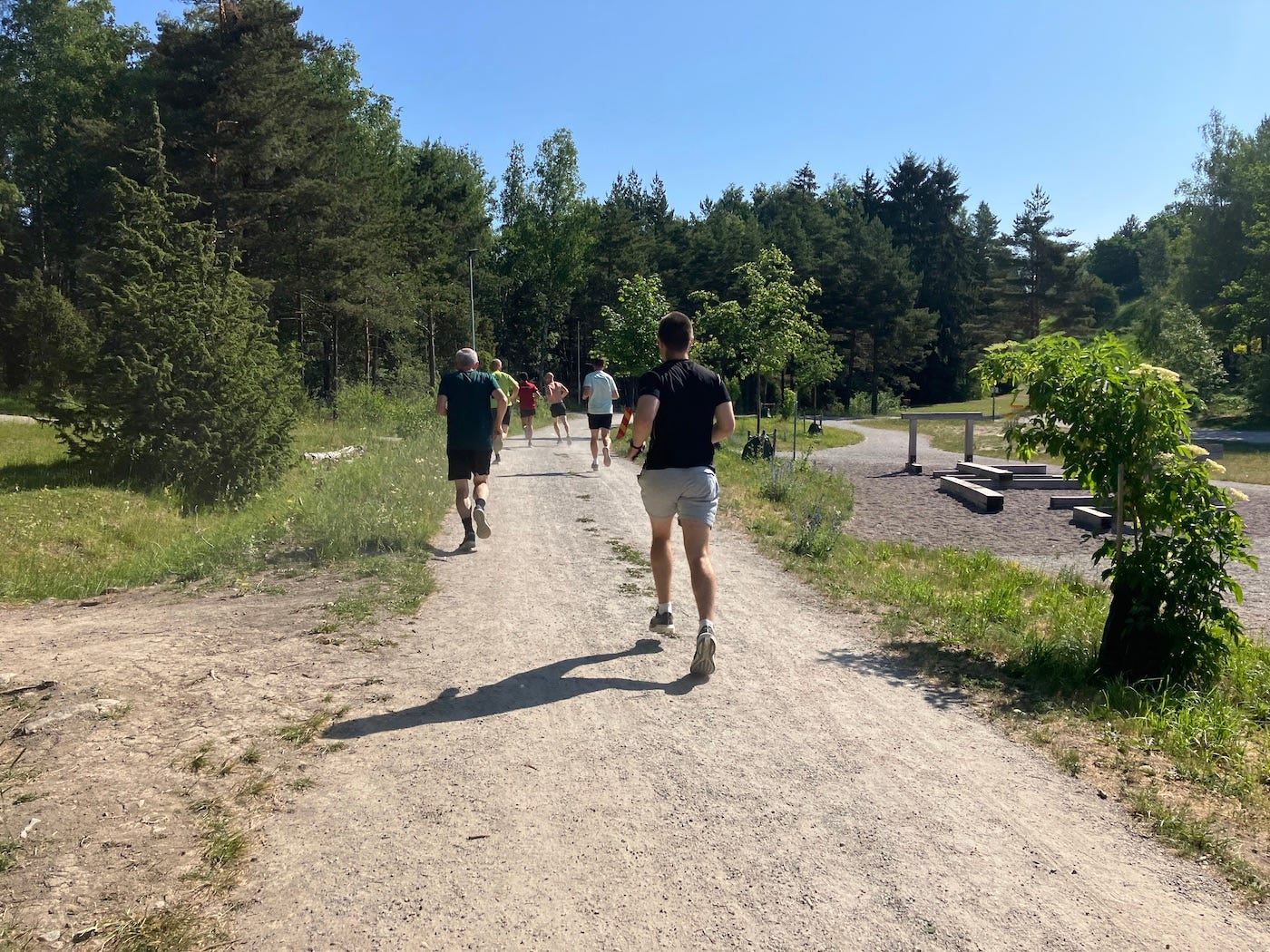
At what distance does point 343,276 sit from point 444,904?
95.3ft

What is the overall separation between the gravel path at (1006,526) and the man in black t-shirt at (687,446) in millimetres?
4868

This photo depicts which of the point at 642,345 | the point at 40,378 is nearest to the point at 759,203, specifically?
the point at 642,345

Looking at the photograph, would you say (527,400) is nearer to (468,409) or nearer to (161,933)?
(468,409)

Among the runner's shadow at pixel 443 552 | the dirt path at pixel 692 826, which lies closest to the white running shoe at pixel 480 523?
the runner's shadow at pixel 443 552

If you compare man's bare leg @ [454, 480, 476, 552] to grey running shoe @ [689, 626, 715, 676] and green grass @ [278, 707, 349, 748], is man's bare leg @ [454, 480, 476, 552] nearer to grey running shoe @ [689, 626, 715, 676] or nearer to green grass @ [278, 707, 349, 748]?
grey running shoe @ [689, 626, 715, 676]

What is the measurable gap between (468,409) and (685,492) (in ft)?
13.6

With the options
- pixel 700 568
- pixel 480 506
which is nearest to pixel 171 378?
pixel 480 506

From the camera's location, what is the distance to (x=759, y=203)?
3740 inches

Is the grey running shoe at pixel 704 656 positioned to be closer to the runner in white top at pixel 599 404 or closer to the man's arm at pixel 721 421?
the man's arm at pixel 721 421

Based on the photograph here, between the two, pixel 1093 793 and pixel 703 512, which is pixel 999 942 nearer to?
pixel 1093 793

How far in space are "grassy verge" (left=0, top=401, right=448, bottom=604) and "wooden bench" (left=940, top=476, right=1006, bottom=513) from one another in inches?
371

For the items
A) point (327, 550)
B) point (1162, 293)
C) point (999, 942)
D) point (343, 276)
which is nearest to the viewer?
point (999, 942)

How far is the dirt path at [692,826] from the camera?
9.12 ft

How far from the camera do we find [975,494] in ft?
53.9
